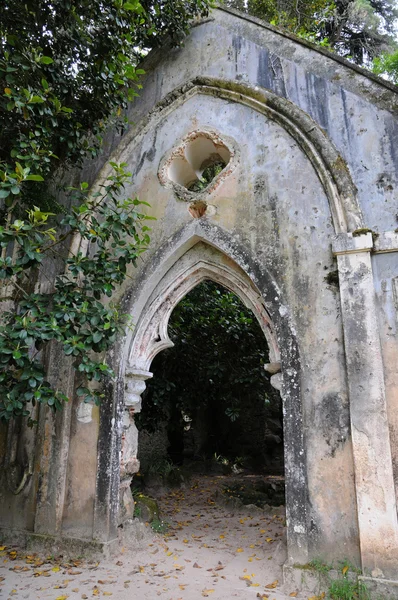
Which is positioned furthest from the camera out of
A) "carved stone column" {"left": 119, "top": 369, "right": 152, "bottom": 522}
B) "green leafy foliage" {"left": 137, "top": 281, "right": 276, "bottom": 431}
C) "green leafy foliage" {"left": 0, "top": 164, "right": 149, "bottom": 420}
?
"green leafy foliage" {"left": 137, "top": 281, "right": 276, "bottom": 431}

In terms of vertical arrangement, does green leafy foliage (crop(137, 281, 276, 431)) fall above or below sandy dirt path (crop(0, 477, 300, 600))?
above

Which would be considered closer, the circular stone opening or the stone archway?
the stone archway

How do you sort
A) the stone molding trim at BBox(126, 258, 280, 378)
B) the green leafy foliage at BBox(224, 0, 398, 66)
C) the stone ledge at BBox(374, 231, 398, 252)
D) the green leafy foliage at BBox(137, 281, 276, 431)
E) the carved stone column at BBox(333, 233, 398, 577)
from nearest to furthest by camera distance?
the carved stone column at BBox(333, 233, 398, 577), the stone ledge at BBox(374, 231, 398, 252), the stone molding trim at BBox(126, 258, 280, 378), the green leafy foliage at BBox(137, 281, 276, 431), the green leafy foliage at BBox(224, 0, 398, 66)

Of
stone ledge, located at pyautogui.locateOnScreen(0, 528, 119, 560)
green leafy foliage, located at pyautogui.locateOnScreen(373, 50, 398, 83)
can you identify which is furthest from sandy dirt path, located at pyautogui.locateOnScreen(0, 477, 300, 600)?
green leafy foliage, located at pyautogui.locateOnScreen(373, 50, 398, 83)

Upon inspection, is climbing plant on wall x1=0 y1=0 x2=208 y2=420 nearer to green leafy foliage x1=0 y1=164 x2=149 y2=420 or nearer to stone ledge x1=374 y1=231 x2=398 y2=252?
green leafy foliage x1=0 y1=164 x2=149 y2=420

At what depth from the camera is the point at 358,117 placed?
498 cm

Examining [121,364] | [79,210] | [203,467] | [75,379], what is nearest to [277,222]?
[79,210]

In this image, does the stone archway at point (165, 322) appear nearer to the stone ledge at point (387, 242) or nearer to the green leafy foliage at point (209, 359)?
the stone ledge at point (387, 242)

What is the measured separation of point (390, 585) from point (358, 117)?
442 centimetres

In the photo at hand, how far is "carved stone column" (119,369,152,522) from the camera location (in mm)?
5414

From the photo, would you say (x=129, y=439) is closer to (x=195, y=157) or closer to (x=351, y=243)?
(x=351, y=243)

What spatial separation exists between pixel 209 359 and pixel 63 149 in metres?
4.74

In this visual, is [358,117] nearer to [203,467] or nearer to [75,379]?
[75,379]

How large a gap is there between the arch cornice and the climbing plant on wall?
0.44m
